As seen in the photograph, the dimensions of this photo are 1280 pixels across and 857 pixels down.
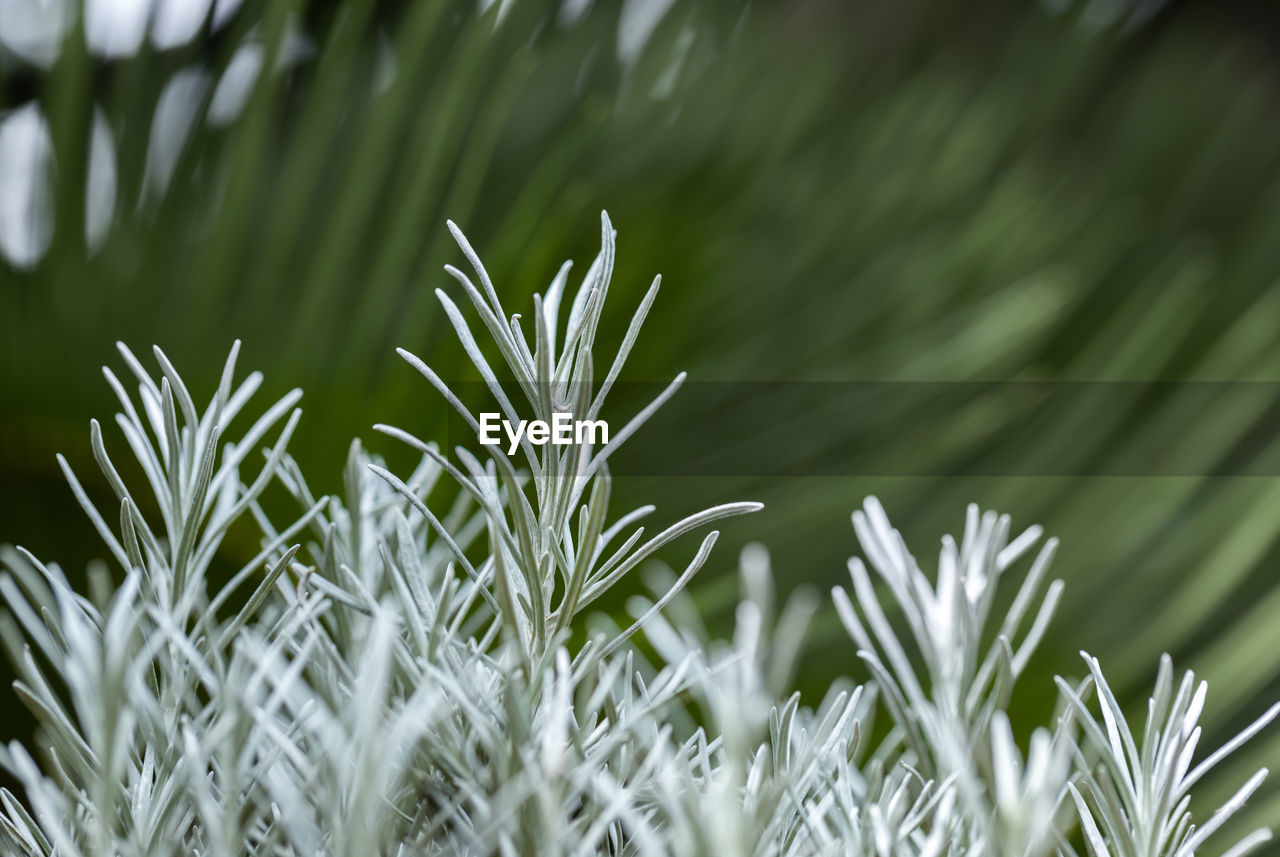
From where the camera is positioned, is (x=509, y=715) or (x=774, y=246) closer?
(x=509, y=715)

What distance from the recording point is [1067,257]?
0.40 m

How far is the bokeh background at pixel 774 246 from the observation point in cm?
26

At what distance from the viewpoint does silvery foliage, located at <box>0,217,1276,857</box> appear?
0.05 metres

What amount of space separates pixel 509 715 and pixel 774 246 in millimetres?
305

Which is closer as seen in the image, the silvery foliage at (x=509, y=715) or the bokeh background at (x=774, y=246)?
the silvery foliage at (x=509, y=715)

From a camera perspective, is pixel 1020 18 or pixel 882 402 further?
pixel 1020 18

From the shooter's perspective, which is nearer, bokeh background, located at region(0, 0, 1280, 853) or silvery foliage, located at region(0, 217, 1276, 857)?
silvery foliage, located at region(0, 217, 1276, 857)

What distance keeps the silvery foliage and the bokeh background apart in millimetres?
158

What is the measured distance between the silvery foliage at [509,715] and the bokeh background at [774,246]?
16cm

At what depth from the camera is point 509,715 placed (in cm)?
6

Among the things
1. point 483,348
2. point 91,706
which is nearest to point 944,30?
point 483,348

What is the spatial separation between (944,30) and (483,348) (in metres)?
0.30

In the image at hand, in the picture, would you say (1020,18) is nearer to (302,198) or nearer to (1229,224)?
(1229,224)

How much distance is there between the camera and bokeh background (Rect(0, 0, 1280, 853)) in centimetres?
26
